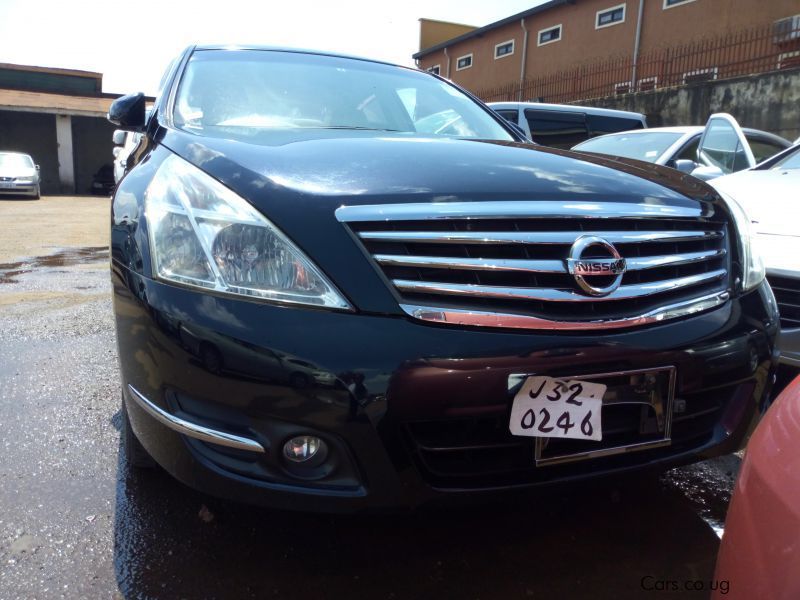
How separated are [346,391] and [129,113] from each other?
1.86 m

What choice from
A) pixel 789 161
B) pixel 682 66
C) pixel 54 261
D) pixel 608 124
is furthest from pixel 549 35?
pixel 789 161

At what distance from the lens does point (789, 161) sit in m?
3.73

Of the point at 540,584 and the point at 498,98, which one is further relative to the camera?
the point at 498,98

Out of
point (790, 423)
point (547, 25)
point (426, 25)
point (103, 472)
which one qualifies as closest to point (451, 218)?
point (790, 423)

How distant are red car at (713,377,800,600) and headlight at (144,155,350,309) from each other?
820 mm

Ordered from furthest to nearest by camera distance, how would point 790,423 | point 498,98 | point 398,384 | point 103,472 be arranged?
1. point 498,98
2. point 103,472
3. point 398,384
4. point 790,423

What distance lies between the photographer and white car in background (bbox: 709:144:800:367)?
8.45 ft

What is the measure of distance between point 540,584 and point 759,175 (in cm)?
287

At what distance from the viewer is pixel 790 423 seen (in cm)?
99

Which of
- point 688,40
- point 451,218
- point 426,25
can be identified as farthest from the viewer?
point 426,25

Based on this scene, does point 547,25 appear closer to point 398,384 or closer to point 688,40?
point 688,40

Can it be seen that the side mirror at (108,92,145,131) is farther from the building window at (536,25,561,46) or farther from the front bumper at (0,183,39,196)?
the building window at (536,25,561,46)

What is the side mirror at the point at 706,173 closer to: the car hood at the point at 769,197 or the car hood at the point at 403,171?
the car hood at the point at 769,197

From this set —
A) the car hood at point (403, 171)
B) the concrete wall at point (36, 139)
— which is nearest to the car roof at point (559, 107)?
the car hood at point (403, 171)
